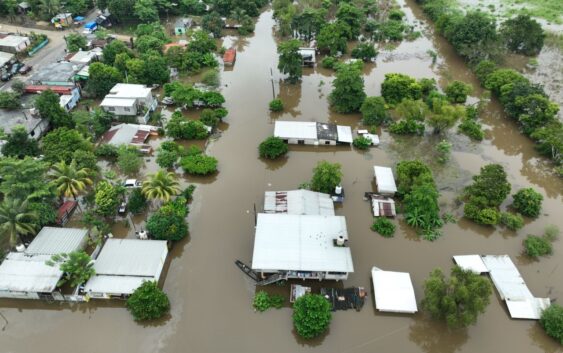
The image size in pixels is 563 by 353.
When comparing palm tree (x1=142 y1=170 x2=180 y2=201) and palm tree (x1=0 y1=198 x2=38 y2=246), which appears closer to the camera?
palm tree (x1=0 y1=198 x2=38 y2=246)

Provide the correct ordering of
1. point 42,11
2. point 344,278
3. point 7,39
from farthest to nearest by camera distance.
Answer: point 42,11
point 7,39
point 344,278

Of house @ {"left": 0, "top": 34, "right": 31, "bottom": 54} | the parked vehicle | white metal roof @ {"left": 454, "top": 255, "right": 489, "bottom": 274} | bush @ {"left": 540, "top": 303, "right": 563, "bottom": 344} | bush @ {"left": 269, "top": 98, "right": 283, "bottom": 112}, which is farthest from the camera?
house @ {"left": 0, "top": 34, "right": 31, "bottom": 54}

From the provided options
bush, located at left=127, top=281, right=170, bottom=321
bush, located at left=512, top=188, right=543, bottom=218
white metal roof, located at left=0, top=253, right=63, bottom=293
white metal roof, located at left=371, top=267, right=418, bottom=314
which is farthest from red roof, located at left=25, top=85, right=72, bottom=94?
bush, located at left=512, top=188, right=543, bottom=218

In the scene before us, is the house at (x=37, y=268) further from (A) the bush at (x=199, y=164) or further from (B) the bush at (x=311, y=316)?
(B) the bush at (x=311, y=316)

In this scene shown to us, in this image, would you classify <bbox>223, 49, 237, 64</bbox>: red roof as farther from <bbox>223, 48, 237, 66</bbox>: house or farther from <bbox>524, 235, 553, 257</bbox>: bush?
<bbox>524, 235, 553, 257</bbox>: bush

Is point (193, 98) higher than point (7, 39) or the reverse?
the reverse

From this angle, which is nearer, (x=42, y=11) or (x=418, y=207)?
(x=418, y=207)

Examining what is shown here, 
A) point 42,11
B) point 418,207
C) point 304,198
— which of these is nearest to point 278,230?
point 304,198

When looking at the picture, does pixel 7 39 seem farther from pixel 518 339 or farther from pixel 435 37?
pixel 518 339
